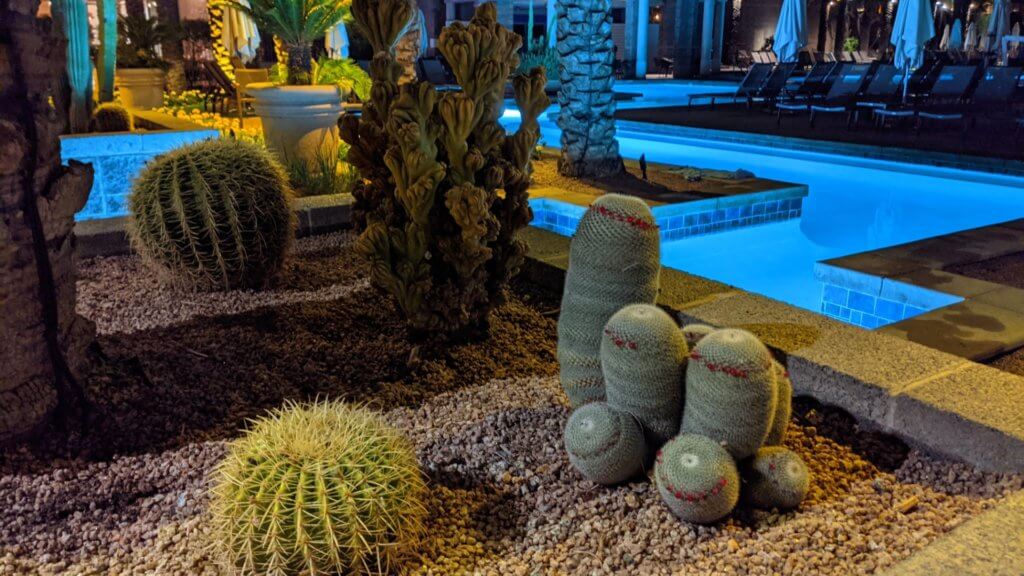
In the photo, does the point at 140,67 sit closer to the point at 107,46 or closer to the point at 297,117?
the point at 107,46

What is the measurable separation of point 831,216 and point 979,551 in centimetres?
742

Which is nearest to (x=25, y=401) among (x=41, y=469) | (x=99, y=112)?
(x=41, y=469)

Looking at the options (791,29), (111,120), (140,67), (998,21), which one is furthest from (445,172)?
(998,21)

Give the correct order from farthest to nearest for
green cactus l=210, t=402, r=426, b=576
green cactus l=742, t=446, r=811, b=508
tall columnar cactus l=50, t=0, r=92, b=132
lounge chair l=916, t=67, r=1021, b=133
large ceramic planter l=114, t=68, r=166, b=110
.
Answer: large ceramic planter l=114, t=68, r=166, b=110 < lounge chair l=916, t=67, r=1021, b=133 < tall columnar cactus l=50, t=0, r=92, b=132 < green cactus l=742, t=446, r=811, b=508 < green cactus l=210, t=402, r=426, b=576

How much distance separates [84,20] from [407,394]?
23.1 feet

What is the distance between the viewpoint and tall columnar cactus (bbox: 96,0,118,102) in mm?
9078

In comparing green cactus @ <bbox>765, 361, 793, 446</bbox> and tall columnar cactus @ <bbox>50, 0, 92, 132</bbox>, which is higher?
tall columnar cactus @ <bbox>50, 0, 92, 132</bbox>

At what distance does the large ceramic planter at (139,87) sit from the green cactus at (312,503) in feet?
48.2

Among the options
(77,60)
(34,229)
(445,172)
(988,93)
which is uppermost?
(77,60)

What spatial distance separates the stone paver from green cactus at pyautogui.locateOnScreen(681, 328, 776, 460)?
0.52 m

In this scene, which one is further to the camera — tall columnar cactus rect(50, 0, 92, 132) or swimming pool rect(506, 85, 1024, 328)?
tall columnar cactus rect(50, 0, 92, 132)

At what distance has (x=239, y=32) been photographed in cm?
1384

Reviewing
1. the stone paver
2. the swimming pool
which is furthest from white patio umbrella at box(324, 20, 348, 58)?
the stone paver

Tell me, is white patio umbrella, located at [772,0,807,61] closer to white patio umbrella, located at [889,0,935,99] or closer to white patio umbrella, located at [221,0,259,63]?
white patio umbrella, located at [889,0,935,99]
